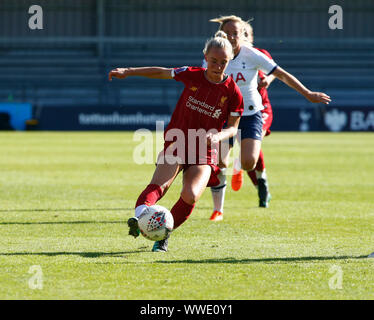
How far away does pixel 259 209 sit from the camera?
31.7 ft

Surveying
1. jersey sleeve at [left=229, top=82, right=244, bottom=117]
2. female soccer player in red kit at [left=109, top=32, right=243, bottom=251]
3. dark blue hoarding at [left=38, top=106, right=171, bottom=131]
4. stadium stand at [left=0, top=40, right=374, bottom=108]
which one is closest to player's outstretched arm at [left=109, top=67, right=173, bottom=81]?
female soccer player in red kit at [left=109, top=32, right=243, bottom=251]

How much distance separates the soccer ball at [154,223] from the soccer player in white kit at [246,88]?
2357mm

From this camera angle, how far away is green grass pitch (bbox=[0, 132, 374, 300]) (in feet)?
16.1

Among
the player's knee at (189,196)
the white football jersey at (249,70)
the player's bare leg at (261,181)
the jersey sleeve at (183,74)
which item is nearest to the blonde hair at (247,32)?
the white football jersey at (249,70)

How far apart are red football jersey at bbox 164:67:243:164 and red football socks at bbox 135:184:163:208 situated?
16.9 inches

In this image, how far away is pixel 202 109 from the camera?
6.52m

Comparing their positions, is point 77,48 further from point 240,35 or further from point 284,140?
point 240,35

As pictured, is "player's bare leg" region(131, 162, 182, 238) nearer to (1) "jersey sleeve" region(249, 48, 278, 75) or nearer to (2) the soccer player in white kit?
(2) the soccer player in white kit

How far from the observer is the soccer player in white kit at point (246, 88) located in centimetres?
827

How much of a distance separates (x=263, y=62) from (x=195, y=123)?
90.1 inches

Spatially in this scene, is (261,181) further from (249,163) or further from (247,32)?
(247,32)
